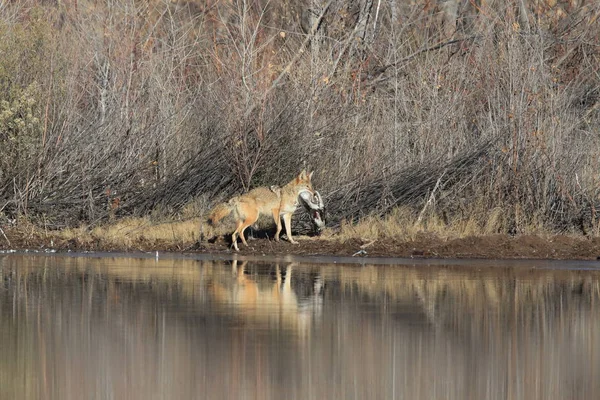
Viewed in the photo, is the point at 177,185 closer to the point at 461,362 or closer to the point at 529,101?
the point at 529,101

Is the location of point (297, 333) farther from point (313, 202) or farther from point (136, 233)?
point (136, 233)

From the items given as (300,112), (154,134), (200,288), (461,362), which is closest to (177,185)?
(154,134)

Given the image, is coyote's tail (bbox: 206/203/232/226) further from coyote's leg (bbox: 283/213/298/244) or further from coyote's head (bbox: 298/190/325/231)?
coyote's head (bbox: 298/190/325/231)

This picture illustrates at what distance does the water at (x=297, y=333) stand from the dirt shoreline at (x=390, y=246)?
1739 mm

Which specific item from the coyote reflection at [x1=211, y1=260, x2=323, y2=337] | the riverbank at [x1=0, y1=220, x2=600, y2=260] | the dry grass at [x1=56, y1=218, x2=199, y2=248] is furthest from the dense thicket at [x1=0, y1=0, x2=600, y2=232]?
the coyote reflection at [x1=211, y1=260, x2=323, y2=337]

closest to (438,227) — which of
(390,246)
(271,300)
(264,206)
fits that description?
(390,246)

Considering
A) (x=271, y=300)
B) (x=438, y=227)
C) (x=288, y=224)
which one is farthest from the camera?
(x=438, y=227)

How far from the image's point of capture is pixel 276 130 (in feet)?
76.0

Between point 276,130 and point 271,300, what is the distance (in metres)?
9.21

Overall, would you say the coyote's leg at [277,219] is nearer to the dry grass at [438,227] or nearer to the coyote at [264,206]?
the coyote at [264,206]

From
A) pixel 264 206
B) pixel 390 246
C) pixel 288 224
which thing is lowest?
pixel 390 246

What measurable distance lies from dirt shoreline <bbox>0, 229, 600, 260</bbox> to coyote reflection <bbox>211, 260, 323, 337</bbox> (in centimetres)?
325

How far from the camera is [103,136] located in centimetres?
2333

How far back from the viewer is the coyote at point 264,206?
68.2 ft
